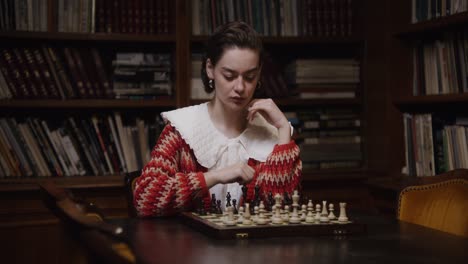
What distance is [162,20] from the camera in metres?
3.38

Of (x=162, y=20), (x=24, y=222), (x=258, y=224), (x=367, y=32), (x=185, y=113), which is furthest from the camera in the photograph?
(x=367, y=32)

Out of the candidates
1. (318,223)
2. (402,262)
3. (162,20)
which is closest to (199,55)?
(162,20)

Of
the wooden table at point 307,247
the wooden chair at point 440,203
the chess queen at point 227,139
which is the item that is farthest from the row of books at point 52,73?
the wooden chair at point 440,203

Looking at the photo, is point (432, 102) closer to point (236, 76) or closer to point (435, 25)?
point (435, 25)

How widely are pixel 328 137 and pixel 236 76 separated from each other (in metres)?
1.48

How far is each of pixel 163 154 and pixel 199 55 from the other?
129 centimetres

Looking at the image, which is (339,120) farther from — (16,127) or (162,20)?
(16,127)

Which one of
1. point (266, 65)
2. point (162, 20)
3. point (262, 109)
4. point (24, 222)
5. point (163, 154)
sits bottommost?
point (24, 222)

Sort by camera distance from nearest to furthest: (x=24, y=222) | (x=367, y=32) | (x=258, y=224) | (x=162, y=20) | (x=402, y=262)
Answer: (x=402, y=262), (x=258, y=224), (x=24, y=222), (x=162, y=20), (x=367, y=32)

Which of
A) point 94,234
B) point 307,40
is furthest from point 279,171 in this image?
point 307,40

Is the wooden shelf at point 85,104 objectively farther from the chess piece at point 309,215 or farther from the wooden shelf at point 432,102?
the chess piece at point 309,215

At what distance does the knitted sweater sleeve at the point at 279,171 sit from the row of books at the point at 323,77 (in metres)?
1.30

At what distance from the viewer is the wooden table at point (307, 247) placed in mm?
1374

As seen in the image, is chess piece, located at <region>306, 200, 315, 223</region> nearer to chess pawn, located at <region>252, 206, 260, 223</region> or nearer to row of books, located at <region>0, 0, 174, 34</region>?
chess pawn, located at <region>252, 206, 260, 223</region>
